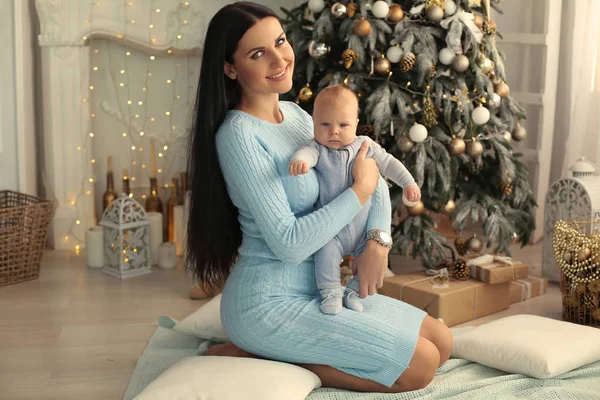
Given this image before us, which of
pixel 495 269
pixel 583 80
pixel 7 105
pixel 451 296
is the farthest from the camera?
pixel 583 80

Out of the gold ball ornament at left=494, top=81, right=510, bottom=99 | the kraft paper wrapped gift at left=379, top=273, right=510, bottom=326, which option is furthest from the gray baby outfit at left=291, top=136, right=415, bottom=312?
the gold ball ornament at left=494, top=81, right=510, bottom=99

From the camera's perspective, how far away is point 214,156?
2148 mm

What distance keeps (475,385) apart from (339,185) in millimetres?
717

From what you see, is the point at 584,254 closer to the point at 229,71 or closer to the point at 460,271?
the point at 460,271

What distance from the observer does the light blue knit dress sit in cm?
205

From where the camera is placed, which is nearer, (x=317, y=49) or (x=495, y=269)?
(x=495, y=269)

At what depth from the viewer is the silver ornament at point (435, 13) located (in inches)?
130

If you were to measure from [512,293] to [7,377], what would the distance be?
83.0 inches

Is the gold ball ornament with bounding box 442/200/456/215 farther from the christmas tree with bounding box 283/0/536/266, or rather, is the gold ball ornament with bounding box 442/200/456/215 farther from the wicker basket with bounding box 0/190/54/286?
the wicker basket with bounding box 0/190/54/286

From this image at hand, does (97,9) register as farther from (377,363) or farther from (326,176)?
(377,363)

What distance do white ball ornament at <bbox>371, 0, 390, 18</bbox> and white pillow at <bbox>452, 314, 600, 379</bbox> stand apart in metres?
1.41

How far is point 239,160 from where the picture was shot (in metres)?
2.06

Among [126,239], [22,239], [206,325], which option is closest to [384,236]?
[206,325]

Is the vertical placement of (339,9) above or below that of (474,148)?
above
